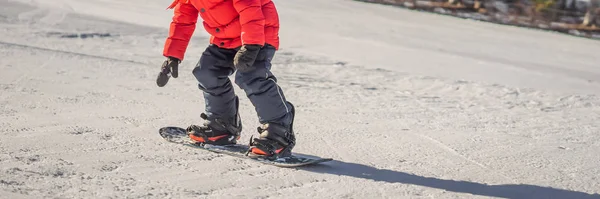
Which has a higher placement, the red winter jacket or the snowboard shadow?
the red winter jacket

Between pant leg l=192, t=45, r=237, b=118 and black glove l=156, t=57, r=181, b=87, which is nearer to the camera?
pant leg l=192, t=45, r=237, b=118

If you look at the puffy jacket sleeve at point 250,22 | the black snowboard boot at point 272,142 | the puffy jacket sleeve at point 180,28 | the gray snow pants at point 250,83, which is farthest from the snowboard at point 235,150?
the puffy jacket sleeve at point 250,22

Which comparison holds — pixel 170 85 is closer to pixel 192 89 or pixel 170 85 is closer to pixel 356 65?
pixel 192 89

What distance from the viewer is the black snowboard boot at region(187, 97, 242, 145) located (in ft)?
17.7

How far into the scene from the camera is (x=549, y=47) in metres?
12.3

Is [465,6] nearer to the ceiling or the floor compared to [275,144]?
nearer to the floor

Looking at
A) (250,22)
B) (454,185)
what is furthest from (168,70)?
(454,185)

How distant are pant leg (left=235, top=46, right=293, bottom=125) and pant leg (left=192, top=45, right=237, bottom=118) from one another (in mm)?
146

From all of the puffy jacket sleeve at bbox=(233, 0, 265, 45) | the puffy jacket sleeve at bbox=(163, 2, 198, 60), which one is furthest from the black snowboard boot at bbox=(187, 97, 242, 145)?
the puffy jacket sleeve at bbox=(233, 0, 265, 45)

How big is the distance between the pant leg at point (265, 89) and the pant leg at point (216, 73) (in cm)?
15

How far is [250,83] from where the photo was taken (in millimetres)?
4949

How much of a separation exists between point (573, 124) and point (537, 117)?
1.01 feet

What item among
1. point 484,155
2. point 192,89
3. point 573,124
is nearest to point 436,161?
point 484,155

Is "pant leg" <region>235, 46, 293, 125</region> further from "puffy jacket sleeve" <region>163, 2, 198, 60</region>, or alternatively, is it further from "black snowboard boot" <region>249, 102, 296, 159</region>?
"puffy jacket sleeve" <region>163, 2, 198, 60</region>
